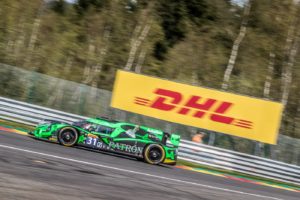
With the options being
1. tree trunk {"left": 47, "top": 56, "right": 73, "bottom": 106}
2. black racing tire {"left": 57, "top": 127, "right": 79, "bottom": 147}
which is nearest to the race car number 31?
black racing tire {"left": 57, "top": 127, "right": 79, "bottom": 147}

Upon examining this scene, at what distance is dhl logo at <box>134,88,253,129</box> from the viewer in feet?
67.2

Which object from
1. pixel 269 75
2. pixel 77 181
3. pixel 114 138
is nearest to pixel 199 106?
pixel 114 138

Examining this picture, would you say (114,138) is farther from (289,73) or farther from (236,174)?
(289,73)

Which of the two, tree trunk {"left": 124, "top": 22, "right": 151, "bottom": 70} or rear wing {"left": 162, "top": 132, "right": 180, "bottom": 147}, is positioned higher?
tree trunk {"left": 124, "top": 22, "right": 151, "bottom": 70}

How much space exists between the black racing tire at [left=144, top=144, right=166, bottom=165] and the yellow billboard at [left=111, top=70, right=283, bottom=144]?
5.32m

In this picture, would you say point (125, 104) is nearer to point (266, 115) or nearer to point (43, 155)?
point (266, 115)

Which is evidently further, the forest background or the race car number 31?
the forest background

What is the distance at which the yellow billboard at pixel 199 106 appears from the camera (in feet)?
66.4

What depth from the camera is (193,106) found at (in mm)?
20766

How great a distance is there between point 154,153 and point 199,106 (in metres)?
5.98

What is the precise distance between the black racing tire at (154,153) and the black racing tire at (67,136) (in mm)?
2330

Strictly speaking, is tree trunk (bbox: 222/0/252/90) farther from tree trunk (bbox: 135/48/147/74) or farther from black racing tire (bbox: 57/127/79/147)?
black racing tire (bbox: 57/127/79/147)

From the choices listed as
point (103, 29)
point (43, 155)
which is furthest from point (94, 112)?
point (103, 29)

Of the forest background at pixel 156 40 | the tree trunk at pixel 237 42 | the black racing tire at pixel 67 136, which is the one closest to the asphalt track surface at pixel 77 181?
the black racing tire at pixel 67 136
